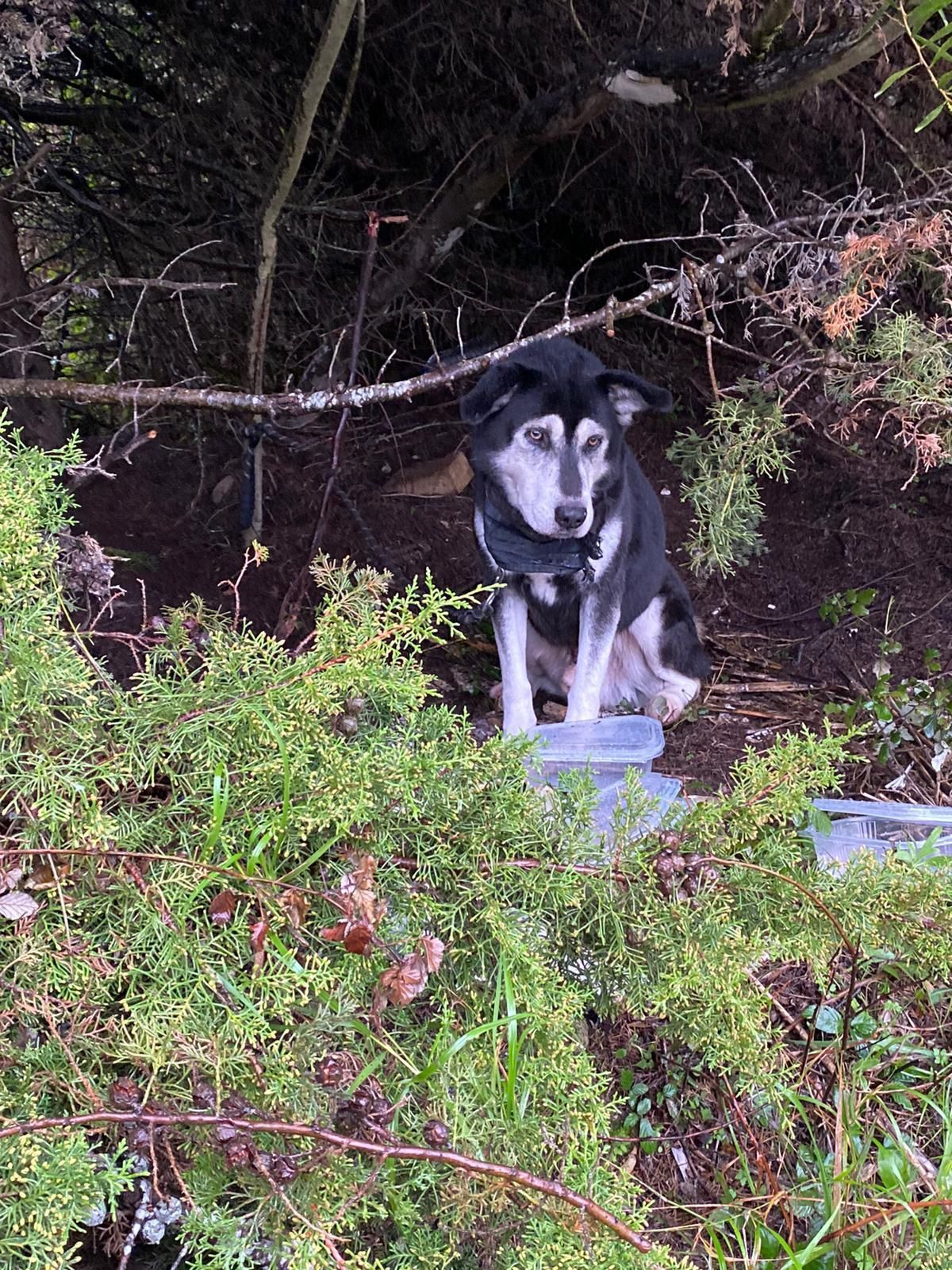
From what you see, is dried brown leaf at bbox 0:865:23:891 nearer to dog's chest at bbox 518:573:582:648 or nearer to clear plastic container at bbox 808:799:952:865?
clear plastic container at bbox 808:799:952:865

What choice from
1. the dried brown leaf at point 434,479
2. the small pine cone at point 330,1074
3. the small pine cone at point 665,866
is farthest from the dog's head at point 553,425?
the small pine cone at point 330,1074

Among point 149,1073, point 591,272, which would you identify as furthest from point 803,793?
point 591,272

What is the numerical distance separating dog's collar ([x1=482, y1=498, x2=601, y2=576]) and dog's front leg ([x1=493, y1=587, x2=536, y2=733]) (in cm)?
16

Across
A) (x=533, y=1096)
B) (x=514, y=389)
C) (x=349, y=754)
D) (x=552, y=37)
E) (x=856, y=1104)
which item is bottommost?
(x=856, y=1104)

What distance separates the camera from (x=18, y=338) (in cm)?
401

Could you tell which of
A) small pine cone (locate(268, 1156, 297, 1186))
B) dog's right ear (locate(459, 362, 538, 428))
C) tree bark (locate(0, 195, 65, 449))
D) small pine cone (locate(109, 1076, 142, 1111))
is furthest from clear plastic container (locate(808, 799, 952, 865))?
tree bark (locate(0, 195, 65, 449))

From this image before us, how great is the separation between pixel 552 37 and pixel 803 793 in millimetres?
3839

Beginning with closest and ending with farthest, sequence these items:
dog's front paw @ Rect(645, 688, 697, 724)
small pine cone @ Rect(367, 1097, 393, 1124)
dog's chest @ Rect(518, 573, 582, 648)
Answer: small pine cone @ Rect(367, 1097, 393, 1124), dog's chest @ Rect(518, 573, 582, 648), dog's front paw @ Rect(645, 688, 697, 724)

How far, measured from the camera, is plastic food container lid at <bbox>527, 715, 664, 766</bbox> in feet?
10.5

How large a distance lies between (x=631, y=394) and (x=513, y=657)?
1.06 meters

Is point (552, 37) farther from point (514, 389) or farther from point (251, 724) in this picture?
point (251, 724)

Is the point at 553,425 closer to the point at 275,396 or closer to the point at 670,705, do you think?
the point at 275,396

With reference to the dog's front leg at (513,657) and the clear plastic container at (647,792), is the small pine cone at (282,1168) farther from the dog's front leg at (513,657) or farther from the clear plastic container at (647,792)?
the dog's front leg at (513,657)

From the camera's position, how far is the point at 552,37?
445 centimetres
